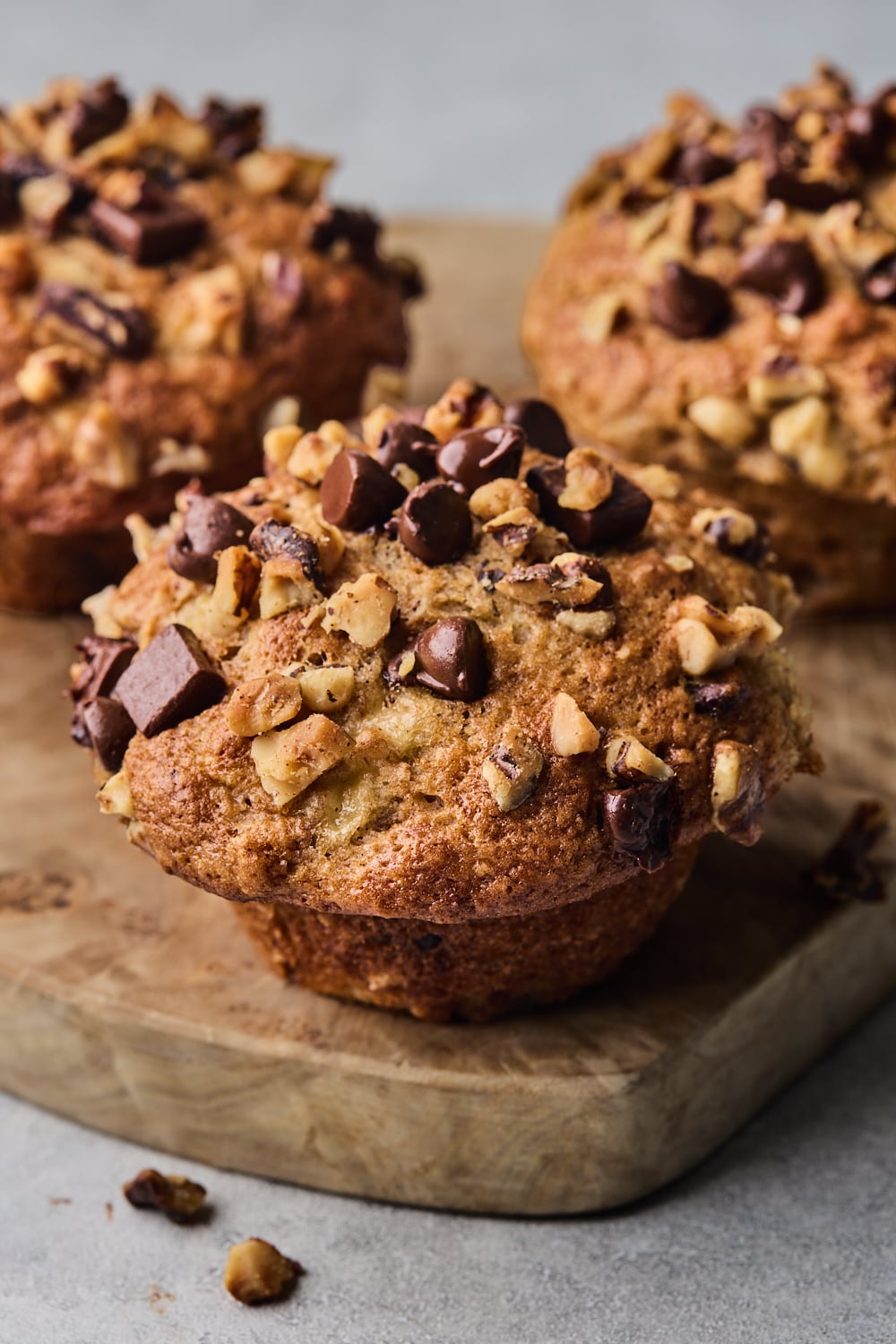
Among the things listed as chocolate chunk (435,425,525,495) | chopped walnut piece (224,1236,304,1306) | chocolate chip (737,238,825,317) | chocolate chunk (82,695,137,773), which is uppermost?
chocolate chip (737,238,825,317)

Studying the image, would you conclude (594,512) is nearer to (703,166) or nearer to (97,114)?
(703,166)

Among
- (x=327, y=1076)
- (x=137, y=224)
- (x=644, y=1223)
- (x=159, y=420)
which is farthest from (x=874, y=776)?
(x=137, y=224)

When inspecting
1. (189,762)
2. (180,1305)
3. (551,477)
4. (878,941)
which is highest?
(551,477)

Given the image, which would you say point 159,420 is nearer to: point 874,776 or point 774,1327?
point 874,776

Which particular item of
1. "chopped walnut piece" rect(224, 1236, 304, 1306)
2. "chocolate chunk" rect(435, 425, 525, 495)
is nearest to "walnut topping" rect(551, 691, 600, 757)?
"chocolate chunk" rect(435, 425, 525, 495)

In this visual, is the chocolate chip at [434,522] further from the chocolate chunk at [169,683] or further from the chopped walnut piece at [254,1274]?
the chopped walnut piece at [254,1274]

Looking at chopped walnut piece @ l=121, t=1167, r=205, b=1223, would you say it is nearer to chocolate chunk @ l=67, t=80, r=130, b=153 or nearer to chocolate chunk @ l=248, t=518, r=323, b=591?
chocolate chunk @ l=248, t=518, r=323, b=591
